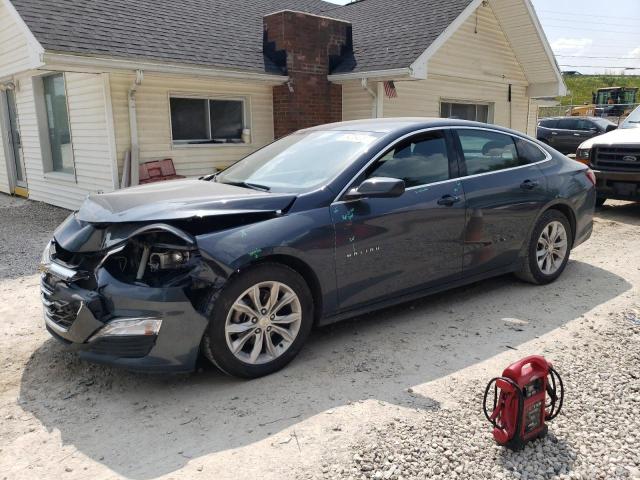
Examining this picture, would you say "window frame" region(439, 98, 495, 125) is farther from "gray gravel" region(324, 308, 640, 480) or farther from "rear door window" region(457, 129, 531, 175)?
"gray gravel" region(324, 308, 640, 480)

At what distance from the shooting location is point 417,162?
4.30 m

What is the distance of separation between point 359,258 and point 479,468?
1625 mm

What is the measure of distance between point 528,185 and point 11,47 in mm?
10252

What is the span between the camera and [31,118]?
11.1 metres

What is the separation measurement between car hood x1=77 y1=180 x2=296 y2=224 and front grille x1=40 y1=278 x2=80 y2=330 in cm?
51

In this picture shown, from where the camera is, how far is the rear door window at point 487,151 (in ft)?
15.1

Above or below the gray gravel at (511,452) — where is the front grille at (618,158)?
above

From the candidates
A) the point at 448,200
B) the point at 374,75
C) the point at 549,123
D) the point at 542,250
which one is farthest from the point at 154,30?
the point at 549,123

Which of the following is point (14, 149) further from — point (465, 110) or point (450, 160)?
point (450, 160)

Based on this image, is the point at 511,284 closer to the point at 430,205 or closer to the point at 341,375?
the point at 430,205

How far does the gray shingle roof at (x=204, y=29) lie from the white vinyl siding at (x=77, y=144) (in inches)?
34.1

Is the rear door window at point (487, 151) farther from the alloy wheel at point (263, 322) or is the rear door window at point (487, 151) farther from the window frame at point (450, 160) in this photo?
the alloy wheel at point (263, 322)

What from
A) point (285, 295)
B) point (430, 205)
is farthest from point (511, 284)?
point (285, 295)

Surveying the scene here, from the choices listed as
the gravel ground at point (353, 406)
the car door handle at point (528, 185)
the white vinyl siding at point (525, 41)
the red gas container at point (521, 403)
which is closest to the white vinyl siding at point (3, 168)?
the gravel ground at point (353, 406)
